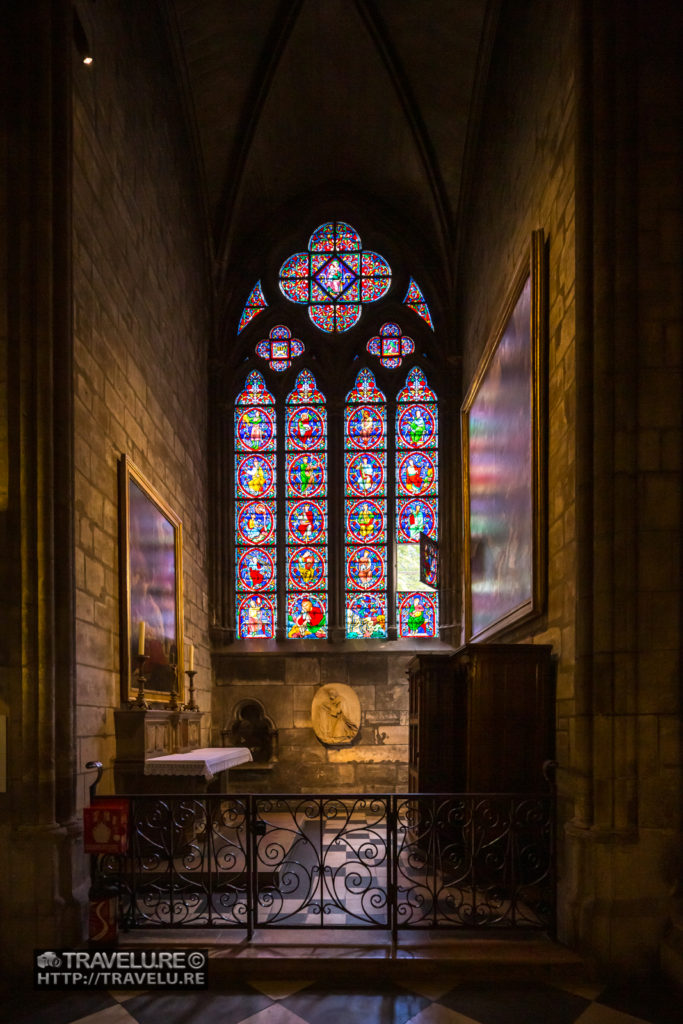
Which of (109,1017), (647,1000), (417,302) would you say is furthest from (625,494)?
(417,302)

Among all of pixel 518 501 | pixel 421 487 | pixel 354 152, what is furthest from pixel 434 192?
pixel 518 501

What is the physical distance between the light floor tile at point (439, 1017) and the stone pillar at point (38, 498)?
6.71 ft

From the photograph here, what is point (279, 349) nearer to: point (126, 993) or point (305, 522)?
point (305, 522)

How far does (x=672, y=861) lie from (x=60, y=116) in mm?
5818

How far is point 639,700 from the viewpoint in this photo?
4.60 metres

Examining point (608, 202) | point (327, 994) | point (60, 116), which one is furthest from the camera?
point (60, 116)

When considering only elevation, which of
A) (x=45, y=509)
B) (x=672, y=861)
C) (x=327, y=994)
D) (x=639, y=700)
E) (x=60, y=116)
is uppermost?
(x=60, y=116)

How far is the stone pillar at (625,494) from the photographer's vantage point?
450 cm

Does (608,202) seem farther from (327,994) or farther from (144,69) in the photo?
(144,69)

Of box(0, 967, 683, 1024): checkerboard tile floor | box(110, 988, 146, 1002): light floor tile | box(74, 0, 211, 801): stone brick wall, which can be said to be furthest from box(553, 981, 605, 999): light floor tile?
box(74, 0, 211, 801): stone brick wall

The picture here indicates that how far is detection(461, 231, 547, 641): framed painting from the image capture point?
586cm

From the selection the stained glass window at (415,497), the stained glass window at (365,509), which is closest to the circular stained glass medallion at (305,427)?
the stained glass window at (365,509)

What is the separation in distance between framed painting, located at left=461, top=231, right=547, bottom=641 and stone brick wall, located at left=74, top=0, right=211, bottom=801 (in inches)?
124

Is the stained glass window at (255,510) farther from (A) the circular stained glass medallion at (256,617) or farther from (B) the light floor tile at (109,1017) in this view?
(B) the light floor tile at (109,1017)
